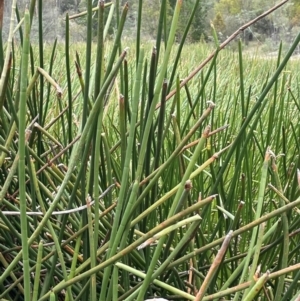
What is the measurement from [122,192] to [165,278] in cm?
14

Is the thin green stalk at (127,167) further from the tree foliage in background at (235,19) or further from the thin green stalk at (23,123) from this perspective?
the tree foliage in background at (235,19)

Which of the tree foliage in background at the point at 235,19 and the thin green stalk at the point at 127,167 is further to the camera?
the tree foliage in background at the point at 235,19

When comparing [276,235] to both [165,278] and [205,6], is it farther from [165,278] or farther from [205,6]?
[205,6]

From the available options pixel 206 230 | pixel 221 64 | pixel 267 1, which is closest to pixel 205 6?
pixel 267 1

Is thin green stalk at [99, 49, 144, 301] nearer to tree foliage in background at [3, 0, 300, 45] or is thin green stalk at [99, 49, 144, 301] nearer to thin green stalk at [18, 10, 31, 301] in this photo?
thin green stalk at [18, 10, 31, 301]

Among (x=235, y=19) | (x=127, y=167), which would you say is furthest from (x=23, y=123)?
(x=235, y=19)

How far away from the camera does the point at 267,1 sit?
1139cm

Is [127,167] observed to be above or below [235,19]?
below

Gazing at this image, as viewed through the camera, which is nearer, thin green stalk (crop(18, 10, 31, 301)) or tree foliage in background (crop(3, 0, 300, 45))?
thin green stalk (crop(18, 10, 31, 301))

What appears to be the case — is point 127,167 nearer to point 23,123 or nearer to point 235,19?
point 23,123

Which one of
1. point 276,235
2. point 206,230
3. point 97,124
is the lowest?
point 206,230

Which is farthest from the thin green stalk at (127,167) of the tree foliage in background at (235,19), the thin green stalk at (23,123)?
the tree foliage in background at (235,19)

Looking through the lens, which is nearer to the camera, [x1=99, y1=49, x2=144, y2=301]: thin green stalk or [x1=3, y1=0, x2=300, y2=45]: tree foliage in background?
[x1=99, y1=49, x2=144, y2=301]: thin green stalk

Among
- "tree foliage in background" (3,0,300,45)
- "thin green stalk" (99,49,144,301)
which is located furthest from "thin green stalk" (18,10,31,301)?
"tree foliage in background" (3,0,300,45)
